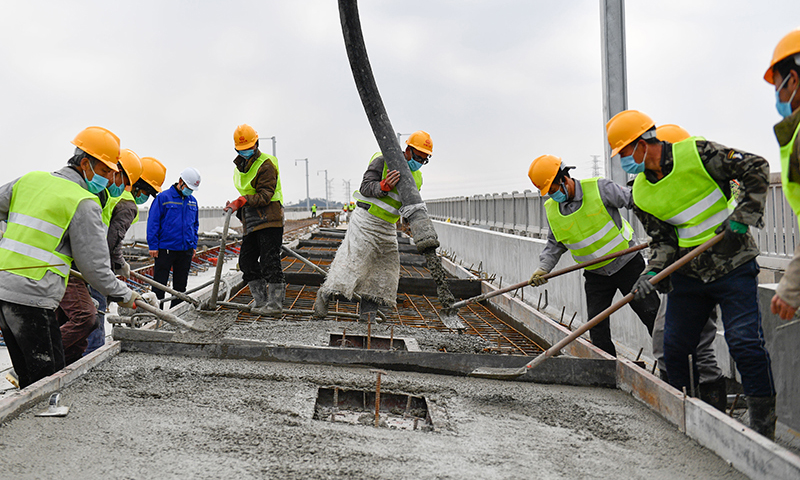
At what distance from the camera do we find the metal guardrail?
614 cm

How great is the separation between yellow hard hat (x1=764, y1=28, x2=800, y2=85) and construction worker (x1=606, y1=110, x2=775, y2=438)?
0.72 meters

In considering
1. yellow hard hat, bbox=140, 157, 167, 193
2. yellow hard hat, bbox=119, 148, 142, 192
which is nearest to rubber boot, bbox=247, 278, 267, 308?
yellow hard hat, bbox=140, 157, 167, 193

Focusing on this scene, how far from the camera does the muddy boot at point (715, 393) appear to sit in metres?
3.82

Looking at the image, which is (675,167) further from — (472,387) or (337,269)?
(337,269)

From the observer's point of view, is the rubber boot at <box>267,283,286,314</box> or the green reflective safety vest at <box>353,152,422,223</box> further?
the rubber boot at <box>267,283,286,314</box>

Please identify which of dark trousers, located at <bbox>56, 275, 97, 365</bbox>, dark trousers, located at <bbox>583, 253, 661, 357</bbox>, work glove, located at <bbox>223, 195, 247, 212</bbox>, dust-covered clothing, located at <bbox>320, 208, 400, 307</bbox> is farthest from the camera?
dust-covered clothing, located at <bbox>320, 208, 400, 307</bbox>

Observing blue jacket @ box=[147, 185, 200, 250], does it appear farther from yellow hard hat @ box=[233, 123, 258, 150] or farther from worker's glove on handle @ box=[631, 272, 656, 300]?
worker's glove on handle @ box=[631, 272, 656, 300]

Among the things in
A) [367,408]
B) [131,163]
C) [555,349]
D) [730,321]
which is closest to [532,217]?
[131,163]

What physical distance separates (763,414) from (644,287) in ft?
2.96

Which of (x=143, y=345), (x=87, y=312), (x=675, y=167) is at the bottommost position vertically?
(x=143, y=345)

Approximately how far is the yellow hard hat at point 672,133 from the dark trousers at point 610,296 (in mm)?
886

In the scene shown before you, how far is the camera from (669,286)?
3689 millimetres

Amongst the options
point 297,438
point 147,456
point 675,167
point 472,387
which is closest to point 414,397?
point 472,387

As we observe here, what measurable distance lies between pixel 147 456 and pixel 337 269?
3317 mm
